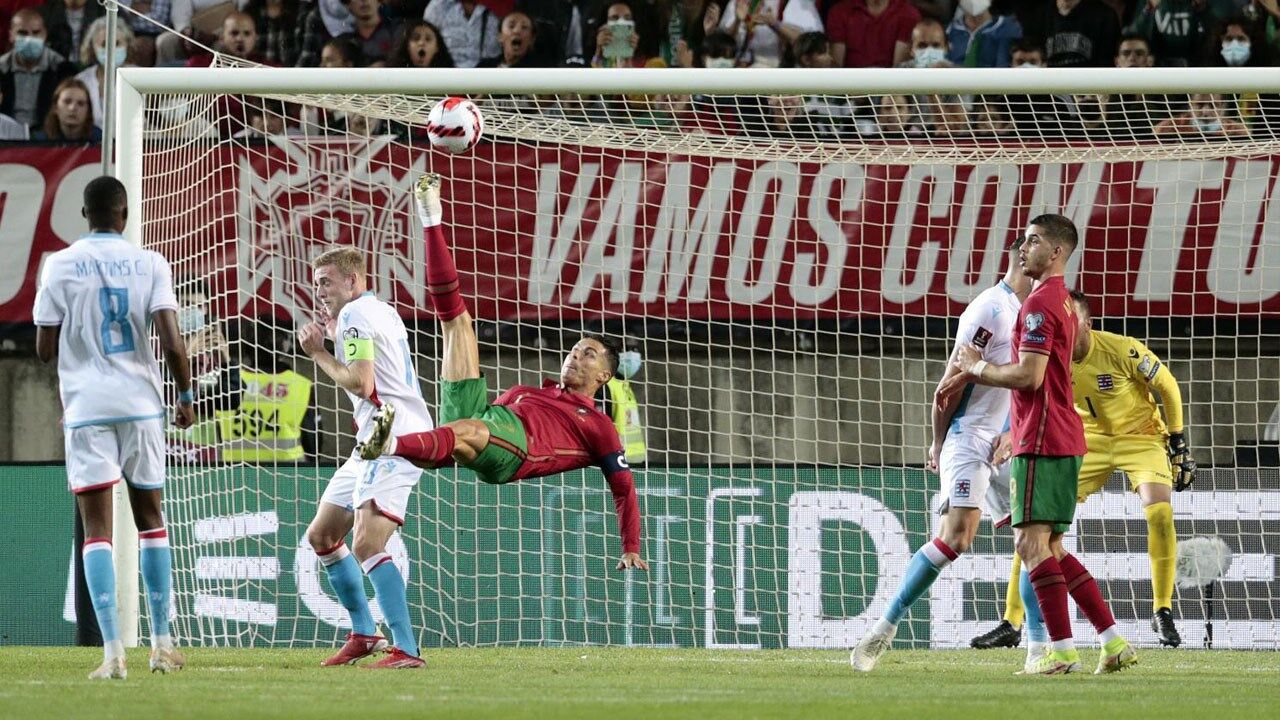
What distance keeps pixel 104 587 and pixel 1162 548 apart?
5431 millimetres

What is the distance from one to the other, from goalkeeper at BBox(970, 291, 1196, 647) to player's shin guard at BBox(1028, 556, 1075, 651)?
2113mm

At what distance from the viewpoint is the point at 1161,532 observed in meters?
9.09

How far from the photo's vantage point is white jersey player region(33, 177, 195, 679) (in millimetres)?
Answer: 6477

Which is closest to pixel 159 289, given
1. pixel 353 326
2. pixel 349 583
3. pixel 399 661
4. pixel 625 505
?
pixel 353 326

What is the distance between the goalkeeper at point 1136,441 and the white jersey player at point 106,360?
473 centimetres

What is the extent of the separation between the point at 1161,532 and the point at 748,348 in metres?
3.48

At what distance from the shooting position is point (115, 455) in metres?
6.57

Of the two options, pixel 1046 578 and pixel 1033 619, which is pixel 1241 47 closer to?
pixel 1033 619

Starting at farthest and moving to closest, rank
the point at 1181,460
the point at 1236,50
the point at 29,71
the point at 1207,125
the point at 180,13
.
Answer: the point at 180,13, the point at 29,71, the point at 1236,50, the point at 1207,125, the point at 1181,460

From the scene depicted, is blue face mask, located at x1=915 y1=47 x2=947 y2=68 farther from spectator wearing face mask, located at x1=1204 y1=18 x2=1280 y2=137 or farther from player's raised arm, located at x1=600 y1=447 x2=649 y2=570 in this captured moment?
player's raised arm, located at x1=600 y1=447 x2=649 y2=570

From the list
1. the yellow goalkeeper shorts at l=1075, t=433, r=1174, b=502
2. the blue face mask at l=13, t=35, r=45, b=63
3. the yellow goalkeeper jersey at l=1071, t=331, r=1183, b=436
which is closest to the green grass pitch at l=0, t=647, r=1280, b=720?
the yellow goalkeeper shorts at l=1075, t=433, r=1174, b=502

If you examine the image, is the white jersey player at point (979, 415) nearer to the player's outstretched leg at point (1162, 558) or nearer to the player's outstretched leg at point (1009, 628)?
the player's outstretched leg at point (1009, 628)

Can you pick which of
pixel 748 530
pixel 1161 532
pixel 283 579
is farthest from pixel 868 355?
pixel 283 579

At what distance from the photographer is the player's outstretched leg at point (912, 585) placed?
7.17m
